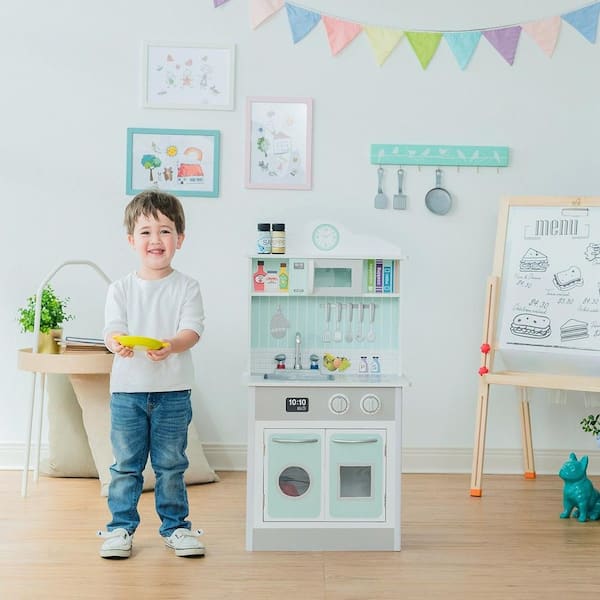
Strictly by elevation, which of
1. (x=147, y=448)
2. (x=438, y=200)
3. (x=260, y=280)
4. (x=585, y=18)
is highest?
(x=585, y=18)

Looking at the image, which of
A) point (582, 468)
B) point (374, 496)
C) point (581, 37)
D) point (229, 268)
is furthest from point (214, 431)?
point (581, 37)

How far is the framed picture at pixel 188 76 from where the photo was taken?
3.94 metres

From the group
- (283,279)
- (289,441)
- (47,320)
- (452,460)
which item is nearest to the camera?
(289,441)

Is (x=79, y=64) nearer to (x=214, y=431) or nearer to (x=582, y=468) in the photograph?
(x=214, y=431)

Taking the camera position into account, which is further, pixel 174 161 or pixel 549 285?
pixel 174 161

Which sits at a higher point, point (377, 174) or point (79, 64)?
point (79, 64)

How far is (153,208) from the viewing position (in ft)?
9.03

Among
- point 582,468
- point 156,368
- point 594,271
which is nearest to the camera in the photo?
point 156,368

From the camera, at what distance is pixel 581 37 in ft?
13.1

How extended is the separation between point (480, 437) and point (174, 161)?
171 cm

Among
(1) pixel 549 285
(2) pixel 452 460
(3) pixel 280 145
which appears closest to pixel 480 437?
(2) pixel 452 460

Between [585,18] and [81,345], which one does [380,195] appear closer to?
[585,18]

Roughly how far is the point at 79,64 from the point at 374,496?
2.26 meters

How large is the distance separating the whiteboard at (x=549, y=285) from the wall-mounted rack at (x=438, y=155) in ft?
0.95
